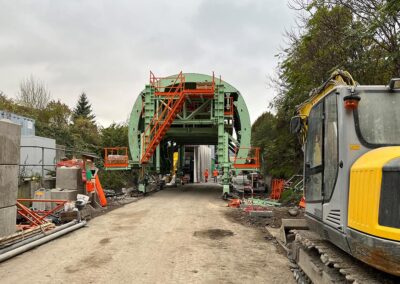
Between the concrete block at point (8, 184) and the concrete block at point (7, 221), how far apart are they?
0.11 metres

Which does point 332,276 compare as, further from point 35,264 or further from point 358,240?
point 35,264

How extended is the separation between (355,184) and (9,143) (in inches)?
257

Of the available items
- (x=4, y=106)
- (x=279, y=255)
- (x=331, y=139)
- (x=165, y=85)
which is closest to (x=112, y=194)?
(x=165, y=85)

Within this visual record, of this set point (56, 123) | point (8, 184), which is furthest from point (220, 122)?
point (56, 123)

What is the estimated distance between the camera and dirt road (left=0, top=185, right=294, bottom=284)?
6.16 meters

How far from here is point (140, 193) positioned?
65.8 ft

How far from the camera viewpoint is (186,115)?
71.9ft

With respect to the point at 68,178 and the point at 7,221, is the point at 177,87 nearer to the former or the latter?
the point at 68,178

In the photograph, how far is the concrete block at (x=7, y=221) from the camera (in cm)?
729

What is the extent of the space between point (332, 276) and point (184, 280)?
250cm

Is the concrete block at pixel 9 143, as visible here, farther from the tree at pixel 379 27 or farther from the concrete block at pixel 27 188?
the tree at pixel 379 27

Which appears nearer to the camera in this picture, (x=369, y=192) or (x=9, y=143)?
(x=369, y=192)

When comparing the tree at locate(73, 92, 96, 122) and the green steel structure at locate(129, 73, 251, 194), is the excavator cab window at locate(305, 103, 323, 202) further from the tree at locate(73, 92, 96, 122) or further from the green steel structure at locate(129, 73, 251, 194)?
the tree at locate(73, 92, 96, 122)

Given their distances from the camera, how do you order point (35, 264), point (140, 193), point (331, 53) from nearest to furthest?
1. point (35, 264)
2. point (331, 53)
3. point (140, 193)
